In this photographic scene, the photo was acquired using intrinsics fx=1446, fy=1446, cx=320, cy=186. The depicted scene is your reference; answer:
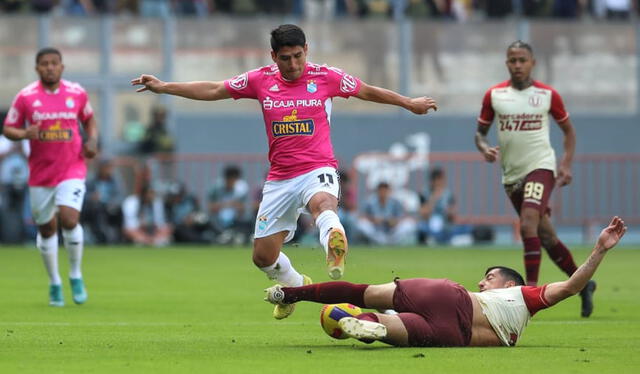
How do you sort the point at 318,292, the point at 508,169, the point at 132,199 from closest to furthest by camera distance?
the point at 318,292 < the point at 508,169 < the point at 132,199

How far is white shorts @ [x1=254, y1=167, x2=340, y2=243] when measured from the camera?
11.6 metres

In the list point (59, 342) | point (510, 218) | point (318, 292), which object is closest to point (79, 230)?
point (59, 342)

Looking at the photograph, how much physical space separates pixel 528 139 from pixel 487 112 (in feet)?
1.75

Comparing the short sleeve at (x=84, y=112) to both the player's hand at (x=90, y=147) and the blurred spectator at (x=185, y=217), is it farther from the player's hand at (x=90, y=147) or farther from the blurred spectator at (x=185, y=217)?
the blurred spectator at (x=185, y=217)

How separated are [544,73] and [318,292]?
69.5 ft

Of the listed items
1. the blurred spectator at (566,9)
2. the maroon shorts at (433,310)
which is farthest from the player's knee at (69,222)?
the blurred spectator at (566,9)

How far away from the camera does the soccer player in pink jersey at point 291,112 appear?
37.9ft

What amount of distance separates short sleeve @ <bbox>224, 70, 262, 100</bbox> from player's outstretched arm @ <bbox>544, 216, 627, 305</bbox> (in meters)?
3.13

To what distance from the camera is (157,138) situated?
2845cm

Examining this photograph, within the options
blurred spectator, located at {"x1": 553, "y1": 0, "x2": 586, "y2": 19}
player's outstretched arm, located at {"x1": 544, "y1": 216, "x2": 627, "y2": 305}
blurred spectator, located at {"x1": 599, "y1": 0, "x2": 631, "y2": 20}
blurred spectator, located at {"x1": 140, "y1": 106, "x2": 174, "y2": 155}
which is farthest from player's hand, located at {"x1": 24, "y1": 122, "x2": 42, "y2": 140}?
blurred spectator, located at {"x1": 599, "y1": 0, "x2": 631, "y2": 20}

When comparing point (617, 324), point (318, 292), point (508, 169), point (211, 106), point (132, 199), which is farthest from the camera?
point (211, 106)

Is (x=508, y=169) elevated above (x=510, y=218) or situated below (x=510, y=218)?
above

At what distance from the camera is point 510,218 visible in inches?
1135

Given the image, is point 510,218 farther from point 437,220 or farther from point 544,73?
point 544,73
